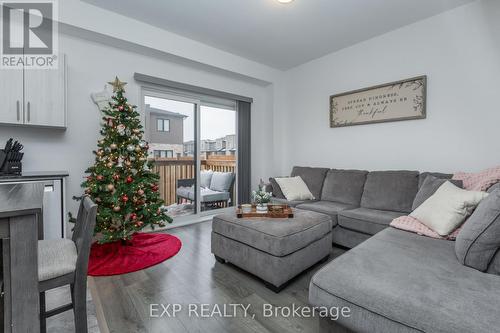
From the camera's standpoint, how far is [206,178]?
14.0ft

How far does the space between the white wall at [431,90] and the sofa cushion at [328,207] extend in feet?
2.82

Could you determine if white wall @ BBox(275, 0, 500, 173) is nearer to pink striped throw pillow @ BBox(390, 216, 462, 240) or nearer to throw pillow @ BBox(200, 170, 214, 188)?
pink striped throw pillow @ BBox(390, 216, 462, 240)

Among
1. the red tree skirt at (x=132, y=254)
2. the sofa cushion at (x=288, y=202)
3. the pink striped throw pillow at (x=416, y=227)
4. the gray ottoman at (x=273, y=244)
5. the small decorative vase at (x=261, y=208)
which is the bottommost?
the red tree skirt at (x=132, y=254)

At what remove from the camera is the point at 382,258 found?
1.35 metres

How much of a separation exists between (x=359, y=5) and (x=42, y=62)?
342cm

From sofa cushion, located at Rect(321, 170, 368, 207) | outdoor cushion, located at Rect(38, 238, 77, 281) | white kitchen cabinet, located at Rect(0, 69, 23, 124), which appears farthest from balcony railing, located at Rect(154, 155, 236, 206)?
outdoor cushion, located at Rect(38, 238, 77, 281)

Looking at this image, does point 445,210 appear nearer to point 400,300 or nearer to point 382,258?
point 382,258

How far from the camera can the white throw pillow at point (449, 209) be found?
64.4 inches

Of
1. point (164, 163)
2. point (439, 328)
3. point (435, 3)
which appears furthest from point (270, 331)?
point (435, 3)

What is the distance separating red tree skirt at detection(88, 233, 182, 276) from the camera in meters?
2.19

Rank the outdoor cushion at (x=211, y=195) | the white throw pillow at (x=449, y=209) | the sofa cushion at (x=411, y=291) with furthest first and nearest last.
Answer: the outdoor cushion at (x=211, y=195)
the white throw pillow at (x=449, y=209)
the sofa cushion at (x=411, y=291)

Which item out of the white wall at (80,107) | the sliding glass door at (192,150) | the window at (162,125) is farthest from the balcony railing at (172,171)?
the white wall at (80,107)

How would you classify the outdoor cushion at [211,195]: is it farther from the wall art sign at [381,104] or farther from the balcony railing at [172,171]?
the wall art sign at [381,104]

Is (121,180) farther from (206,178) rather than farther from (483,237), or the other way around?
(483,237)
